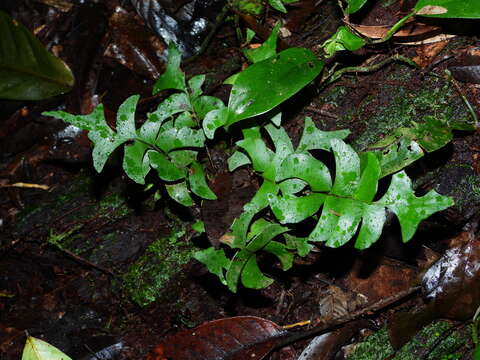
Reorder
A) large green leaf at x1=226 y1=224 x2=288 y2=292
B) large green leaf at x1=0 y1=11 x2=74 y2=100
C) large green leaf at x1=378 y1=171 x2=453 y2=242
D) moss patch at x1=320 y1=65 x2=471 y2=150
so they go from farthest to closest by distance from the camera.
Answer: large green leaf at x1=0 y1=11 x2=74 y2=100 → moss patch at x1=320 y1=65 x2=471 y2=150 → large green leaf at x1=226 y1=224 x2=288 y2=292 → large green leaf at x1=378 y1=171 x2=453 y2=242

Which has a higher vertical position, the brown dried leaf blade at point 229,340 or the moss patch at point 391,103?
the moss patch at point 391,103

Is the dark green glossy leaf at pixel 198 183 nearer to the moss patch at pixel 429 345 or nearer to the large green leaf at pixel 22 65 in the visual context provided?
the moss patch at pixel 429 345

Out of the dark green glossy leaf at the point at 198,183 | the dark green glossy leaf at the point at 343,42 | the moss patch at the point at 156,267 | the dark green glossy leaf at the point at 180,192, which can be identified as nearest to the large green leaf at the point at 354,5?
the dark green glossy leaf at the point at 343,42

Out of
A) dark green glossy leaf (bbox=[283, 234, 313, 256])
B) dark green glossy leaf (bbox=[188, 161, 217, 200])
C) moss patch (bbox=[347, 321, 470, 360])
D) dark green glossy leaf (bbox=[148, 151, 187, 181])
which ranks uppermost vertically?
dark green glossy leaf (bbox=[148, 151, 187, 181])

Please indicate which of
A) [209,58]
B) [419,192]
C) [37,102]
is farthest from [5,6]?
[419,192]

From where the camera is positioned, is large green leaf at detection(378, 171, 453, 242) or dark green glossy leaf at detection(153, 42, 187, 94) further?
dark green glossy leaf at detection(153, 42, 187, 94)

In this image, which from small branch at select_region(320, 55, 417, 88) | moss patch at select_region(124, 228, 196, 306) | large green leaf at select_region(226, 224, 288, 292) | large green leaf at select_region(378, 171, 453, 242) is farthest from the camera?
moss patch at select_region(124, 228, 196, 306)

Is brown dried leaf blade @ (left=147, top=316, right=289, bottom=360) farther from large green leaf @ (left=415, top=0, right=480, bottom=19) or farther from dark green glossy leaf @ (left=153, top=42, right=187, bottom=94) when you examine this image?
large green leaf @ (left=415, top=0, right=480, bottom=19)

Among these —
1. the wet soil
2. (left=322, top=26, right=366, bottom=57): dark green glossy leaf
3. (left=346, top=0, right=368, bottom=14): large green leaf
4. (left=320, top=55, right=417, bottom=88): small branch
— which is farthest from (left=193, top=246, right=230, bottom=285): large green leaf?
(left=346, top=0, right=368, bottom=14): large green leaf

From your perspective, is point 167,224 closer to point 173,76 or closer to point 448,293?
point 173,76
